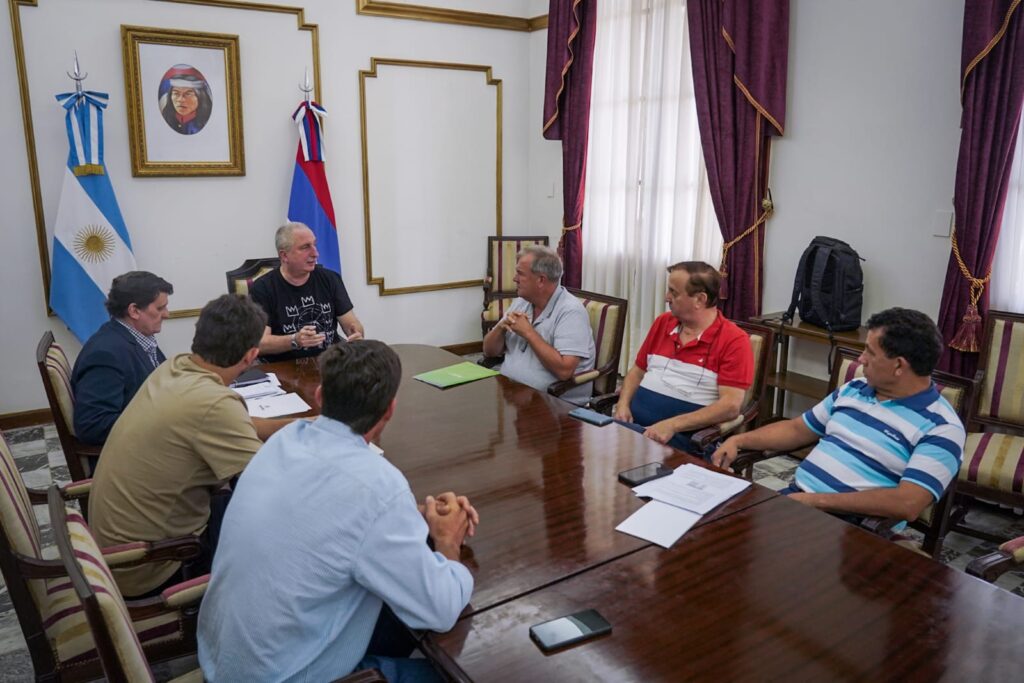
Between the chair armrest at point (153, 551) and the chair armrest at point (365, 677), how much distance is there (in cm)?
64

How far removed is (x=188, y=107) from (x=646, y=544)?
3933mm

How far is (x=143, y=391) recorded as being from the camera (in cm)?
181

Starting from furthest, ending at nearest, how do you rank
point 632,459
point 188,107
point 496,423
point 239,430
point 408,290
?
point 408,290
point 188,107
point 496,423
point 632,459
point 239,430

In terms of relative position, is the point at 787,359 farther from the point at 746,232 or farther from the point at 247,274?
the point at 247,274

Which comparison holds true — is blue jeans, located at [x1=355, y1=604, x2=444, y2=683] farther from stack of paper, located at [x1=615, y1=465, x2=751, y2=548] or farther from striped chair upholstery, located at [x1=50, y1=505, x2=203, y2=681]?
stack of paper, located at [x1=615, y1=465, x2=751, y2=548]

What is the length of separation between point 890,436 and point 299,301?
2436 millimetres

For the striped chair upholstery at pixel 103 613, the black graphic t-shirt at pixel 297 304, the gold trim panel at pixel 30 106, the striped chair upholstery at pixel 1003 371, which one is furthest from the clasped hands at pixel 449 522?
the gold trim panel at pixel 30 106

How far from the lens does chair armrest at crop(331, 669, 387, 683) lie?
125 centimetres

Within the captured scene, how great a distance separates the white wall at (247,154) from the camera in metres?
4.01

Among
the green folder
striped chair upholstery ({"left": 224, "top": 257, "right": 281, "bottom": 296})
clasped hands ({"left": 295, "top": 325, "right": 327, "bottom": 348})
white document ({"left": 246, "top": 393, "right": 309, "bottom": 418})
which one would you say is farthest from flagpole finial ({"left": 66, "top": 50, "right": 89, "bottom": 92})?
the green folder

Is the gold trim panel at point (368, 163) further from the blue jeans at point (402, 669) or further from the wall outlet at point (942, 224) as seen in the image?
the blue jeans at point (402, 669)

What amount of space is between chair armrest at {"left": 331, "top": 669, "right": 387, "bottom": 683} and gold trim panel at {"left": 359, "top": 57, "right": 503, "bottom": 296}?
413 cm

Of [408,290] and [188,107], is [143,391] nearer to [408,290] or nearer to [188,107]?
[188,107]

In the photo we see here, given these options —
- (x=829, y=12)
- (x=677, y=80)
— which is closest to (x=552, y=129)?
(x=677, y=80)
